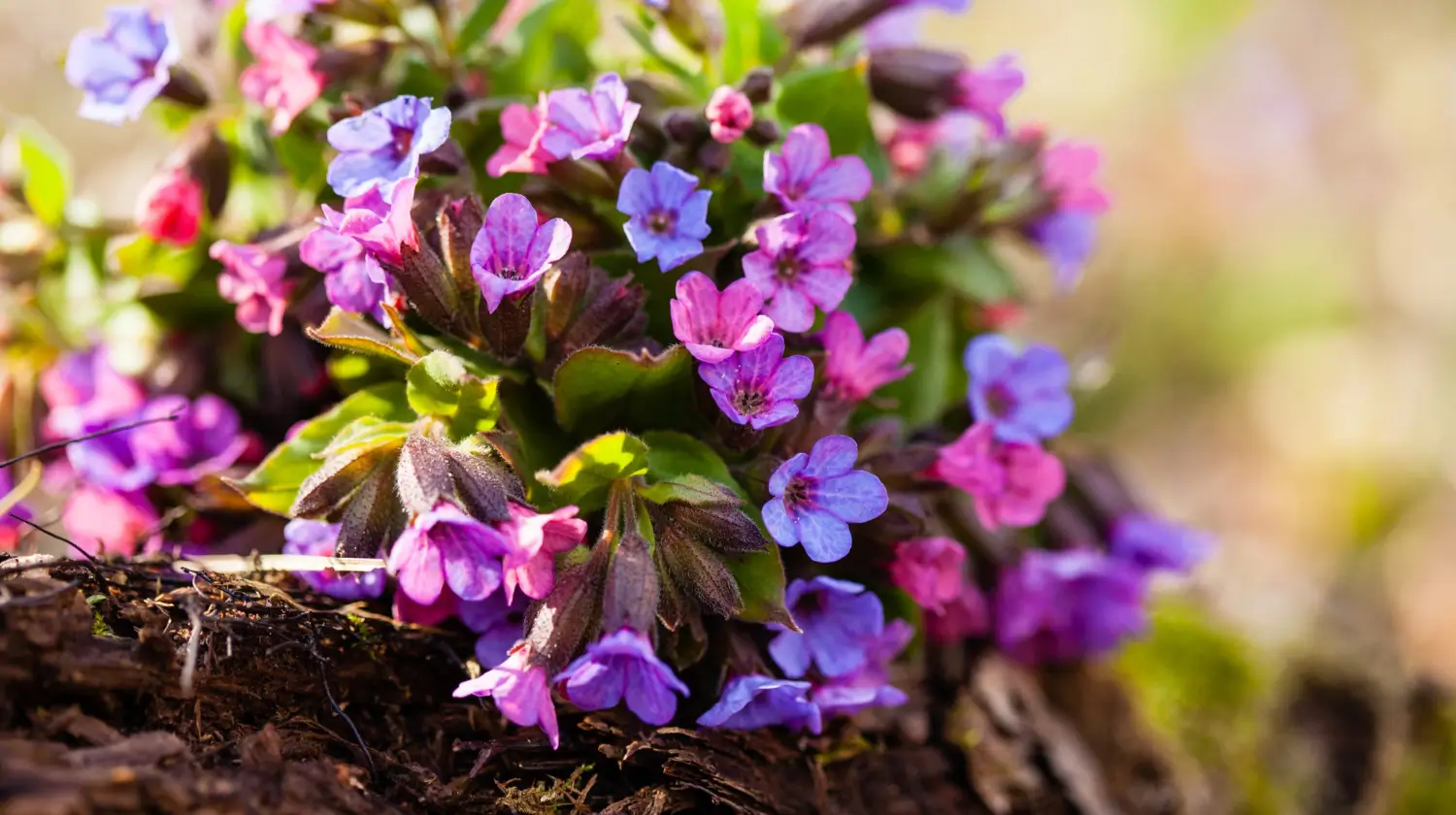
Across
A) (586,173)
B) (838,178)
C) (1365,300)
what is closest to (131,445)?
(586,173)

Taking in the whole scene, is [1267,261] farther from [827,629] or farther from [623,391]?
[623,391]

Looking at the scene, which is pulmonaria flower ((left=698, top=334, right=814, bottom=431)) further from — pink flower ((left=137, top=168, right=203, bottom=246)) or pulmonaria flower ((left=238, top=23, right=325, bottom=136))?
pink flower ((left=137, top=168, right=203, bottom=246))

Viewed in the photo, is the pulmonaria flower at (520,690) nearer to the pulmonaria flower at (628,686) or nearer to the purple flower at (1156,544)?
the pulmonaria flower at (628,686)

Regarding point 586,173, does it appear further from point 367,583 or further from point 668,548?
point 367,583

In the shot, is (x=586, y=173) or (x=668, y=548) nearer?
(x=668, y=548)

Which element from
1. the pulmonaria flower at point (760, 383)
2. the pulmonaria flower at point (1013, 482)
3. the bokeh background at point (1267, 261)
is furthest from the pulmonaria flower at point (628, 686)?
the bokeh background at point (1267, 261)
